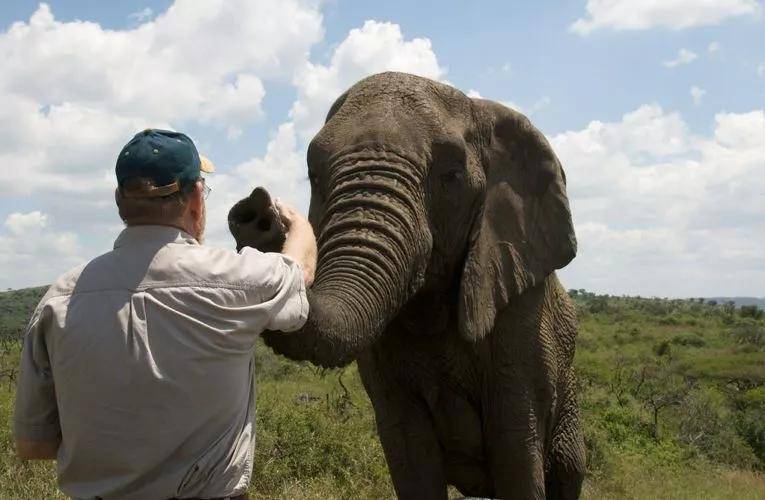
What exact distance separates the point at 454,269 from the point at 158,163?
2559mm

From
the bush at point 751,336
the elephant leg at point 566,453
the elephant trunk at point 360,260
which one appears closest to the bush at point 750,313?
the bush at point 751,336

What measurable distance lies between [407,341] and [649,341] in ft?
117

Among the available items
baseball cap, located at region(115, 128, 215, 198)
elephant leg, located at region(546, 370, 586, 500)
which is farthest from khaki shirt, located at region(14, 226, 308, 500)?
elephant leg, located at region(546, 370, 586, 500)

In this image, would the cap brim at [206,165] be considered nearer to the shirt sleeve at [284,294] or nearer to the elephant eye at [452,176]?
the shirt sleeve at [284,294]

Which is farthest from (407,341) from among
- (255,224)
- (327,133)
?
(255,224)

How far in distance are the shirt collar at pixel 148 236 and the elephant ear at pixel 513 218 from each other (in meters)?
2.41

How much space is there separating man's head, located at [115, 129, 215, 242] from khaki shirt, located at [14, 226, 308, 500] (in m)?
0.05

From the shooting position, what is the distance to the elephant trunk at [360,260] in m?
3.07

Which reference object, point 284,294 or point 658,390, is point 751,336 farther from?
point 284,294

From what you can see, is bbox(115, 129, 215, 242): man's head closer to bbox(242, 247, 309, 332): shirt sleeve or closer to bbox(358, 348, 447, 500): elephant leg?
bbox(242, 247, 309, 332): shirt sleeve

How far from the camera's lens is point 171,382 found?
7.25ft

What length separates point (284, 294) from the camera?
2438mm

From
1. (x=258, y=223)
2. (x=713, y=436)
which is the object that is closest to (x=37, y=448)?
(x=258, y=223)

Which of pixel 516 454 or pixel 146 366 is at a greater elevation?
pixel 146 366
